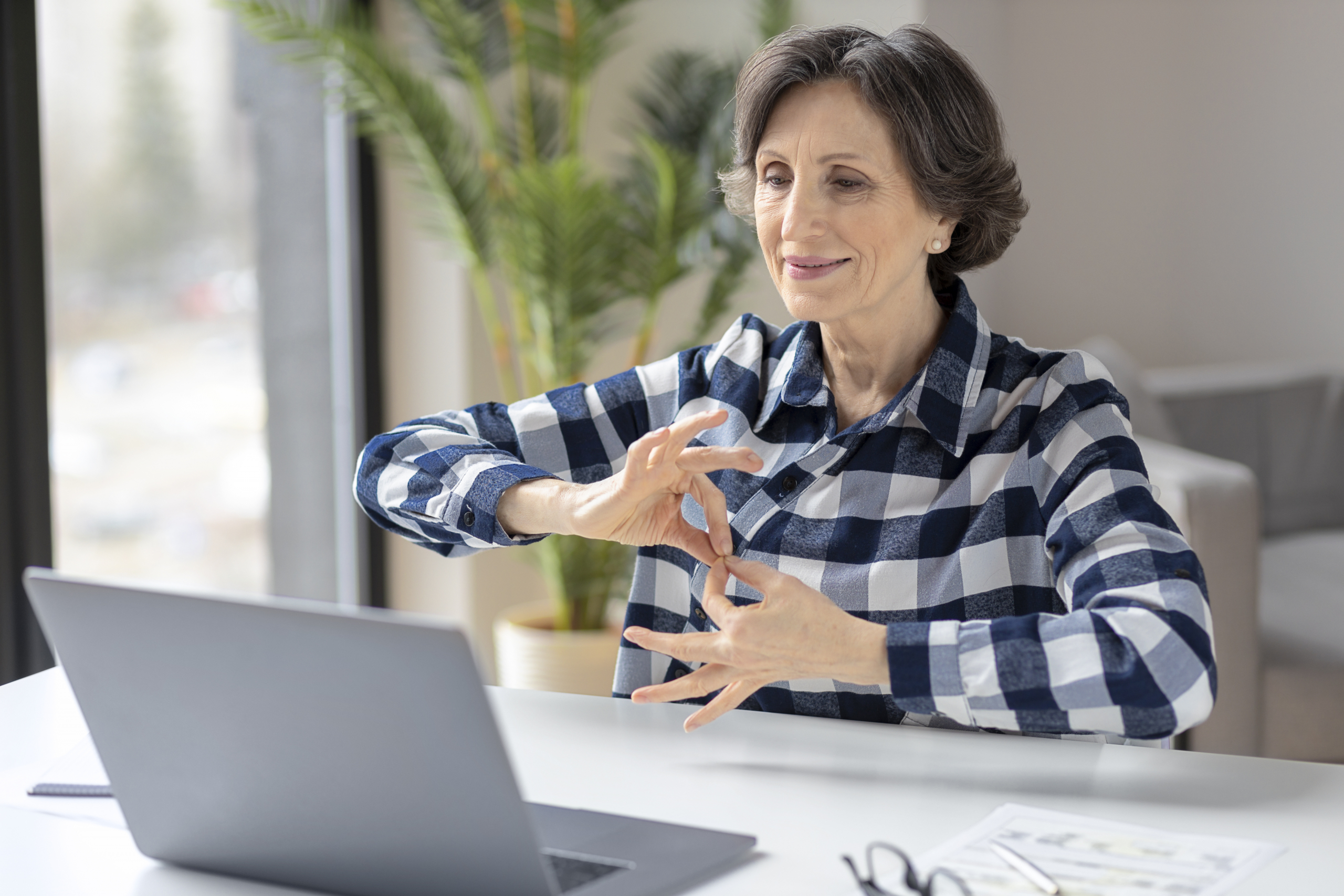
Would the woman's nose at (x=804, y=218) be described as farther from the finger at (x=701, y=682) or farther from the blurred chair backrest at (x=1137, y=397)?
the blurred chair backrest at (x=1137, y=397)

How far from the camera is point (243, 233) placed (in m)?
3.14

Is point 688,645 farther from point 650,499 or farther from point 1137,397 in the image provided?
point 1137,397

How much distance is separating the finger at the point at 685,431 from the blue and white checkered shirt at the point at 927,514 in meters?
0.21

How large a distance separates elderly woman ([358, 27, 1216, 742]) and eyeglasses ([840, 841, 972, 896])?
25 cm

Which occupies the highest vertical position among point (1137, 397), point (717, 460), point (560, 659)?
point (717, 460)

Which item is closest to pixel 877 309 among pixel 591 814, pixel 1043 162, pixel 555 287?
pixel 591 814

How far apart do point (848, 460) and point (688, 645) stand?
1.15 feet

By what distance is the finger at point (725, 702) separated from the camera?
42.9 inches

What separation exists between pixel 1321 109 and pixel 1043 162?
2.48 ft

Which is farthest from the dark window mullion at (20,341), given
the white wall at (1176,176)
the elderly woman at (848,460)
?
the white wall at (1176,176)

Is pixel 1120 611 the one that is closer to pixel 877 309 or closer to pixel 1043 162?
pixel 877 309

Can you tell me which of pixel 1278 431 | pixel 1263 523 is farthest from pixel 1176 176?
pixel 1263 523

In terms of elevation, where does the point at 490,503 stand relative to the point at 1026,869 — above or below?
above

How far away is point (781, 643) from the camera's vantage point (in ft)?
3.46
